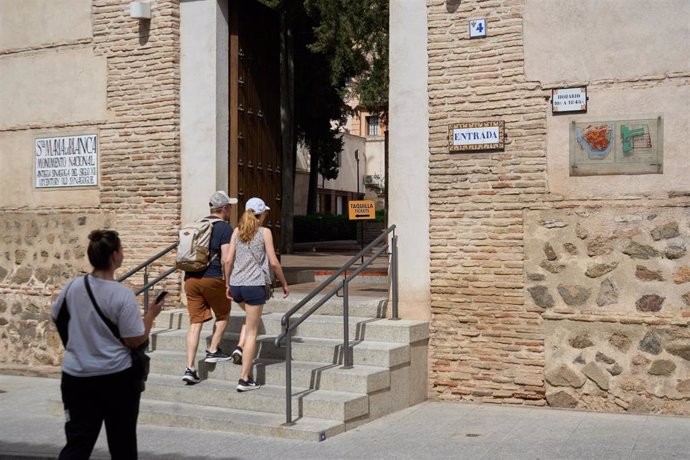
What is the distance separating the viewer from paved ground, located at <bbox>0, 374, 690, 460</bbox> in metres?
7.78

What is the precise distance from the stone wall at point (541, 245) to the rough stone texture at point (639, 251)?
0.01m

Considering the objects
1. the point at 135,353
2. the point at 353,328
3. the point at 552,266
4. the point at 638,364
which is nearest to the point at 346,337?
the point at 353,328

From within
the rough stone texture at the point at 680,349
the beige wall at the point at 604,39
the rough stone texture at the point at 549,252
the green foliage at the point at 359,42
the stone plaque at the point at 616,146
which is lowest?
the rough stone texture at the point at 680,349

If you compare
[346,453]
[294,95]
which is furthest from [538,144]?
[294,95]

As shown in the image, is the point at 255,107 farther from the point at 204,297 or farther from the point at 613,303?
the point at 613,303

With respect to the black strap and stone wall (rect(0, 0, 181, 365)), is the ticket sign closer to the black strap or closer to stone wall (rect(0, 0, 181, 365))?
stone wall (rect(0, 0, 181, 365))

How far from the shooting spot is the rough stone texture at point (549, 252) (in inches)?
387

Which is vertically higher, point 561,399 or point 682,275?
point 682,275

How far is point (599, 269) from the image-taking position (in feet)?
31.6

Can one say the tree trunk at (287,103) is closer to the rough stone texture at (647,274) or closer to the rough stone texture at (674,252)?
the rough stone texture at (647,274)

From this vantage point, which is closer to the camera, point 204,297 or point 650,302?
point 650,302

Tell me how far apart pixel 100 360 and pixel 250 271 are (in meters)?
3.58

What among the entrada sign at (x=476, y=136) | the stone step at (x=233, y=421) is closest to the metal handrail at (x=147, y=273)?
the stone step at (x=233, y=421)

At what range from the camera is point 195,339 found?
956 centimetres
